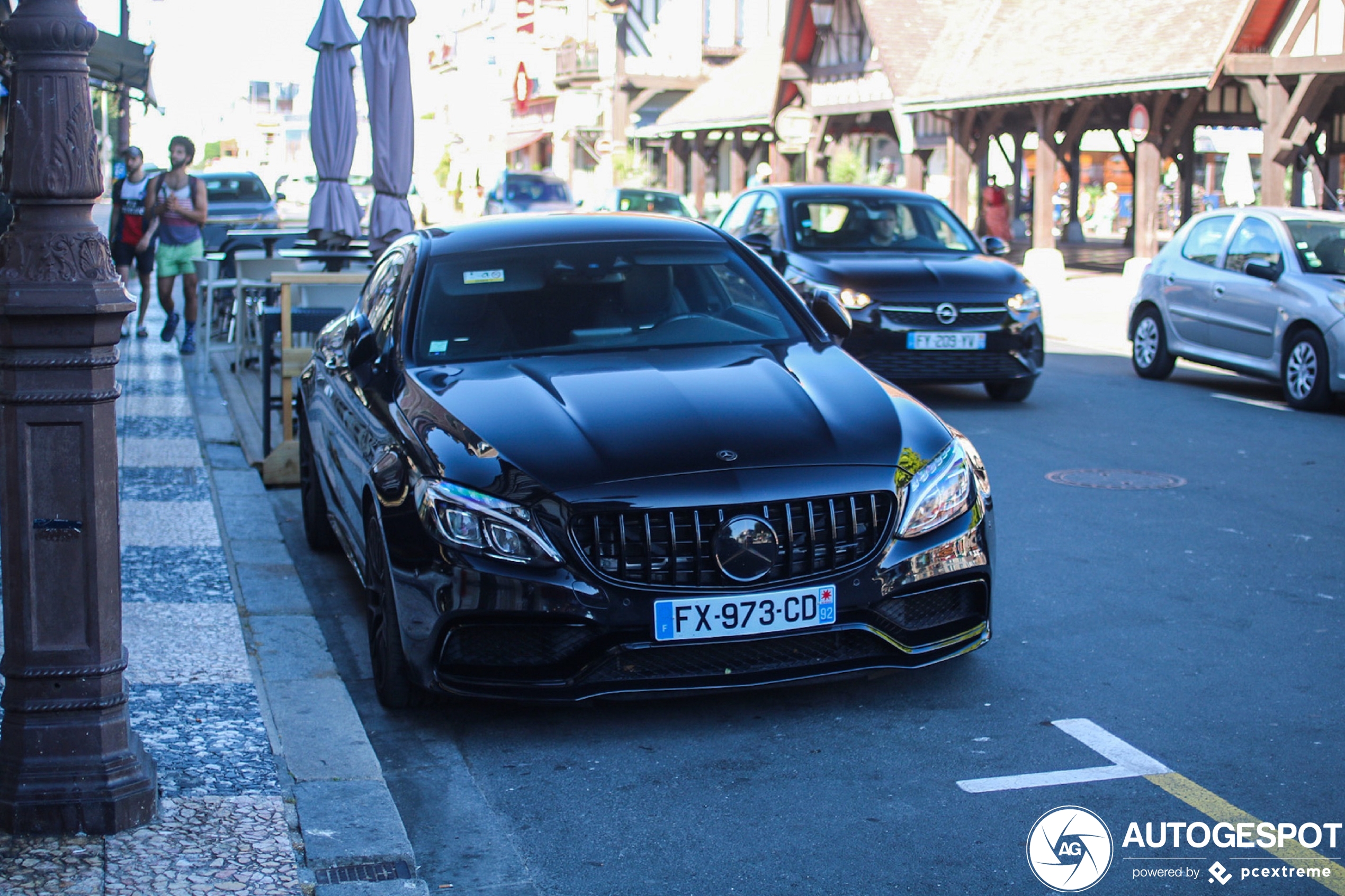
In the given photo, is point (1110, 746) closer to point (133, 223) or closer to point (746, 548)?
point (746, 548)

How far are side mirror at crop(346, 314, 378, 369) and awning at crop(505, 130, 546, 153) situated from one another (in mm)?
54227

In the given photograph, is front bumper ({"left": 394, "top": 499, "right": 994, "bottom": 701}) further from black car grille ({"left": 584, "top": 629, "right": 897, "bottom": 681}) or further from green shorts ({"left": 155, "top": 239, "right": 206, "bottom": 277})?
green shorts ({"left": 155, "top": 239, "right": 206, "bottom": 277})

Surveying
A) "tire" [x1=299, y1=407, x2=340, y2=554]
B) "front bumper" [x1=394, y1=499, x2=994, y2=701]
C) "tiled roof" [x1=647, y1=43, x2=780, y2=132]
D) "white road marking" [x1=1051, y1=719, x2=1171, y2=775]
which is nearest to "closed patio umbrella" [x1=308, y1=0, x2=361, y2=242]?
"tire" [x1=299, y1=407, x2=340, y2=554]

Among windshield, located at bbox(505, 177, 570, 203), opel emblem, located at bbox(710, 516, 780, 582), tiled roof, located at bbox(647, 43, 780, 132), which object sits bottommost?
opel emblem, located at bbox(710, 516, 780, 582)

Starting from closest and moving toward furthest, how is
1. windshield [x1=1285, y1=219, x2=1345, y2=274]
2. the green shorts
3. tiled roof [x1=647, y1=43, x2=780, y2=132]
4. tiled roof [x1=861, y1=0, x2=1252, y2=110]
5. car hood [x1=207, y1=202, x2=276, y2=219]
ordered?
windshield [x1=1285, y1=219, x2=1345, y2=274], the green shorts, tiled roof [x1=861, y1=0, x2=1252, y2=110], car hood [x1=207, y1=202, x2=276, y2=219], tiled roof [x1=647, y1=43, x2=780, y2=132]

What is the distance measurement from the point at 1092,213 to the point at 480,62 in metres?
30.7

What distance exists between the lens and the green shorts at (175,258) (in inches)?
569

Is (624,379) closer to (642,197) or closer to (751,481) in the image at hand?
(751,481)

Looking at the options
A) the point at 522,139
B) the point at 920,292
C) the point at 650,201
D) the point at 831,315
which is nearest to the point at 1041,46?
the point at 650,201

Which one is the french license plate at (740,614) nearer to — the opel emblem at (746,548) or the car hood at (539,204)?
the opel emblem at (746,548)

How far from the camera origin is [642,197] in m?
29.4

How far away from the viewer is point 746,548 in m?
4.55

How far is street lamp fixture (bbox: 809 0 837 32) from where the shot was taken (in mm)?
34094

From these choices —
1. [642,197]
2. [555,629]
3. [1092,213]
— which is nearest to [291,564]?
[555,629]
